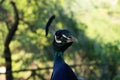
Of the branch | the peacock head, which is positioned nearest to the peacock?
the peacock head

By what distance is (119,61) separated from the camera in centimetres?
810

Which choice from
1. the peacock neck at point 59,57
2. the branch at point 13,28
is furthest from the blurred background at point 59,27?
the peacock neck at point 59,57

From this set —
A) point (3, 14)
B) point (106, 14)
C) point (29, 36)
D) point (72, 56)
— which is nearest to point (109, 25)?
point (106, 14)

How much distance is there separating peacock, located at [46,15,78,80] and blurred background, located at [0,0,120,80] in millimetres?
6227

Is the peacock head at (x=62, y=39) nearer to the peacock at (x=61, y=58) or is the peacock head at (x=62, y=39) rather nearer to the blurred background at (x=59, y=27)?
the peacock at (x=61, y=58)

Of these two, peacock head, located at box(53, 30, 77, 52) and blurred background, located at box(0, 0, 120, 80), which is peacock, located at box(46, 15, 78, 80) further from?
blurred background, located at box(0, 0, 120, 80)

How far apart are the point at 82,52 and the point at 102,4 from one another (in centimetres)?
117

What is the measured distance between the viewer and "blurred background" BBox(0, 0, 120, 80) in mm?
8711

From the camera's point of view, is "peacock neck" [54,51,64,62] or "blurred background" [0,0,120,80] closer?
"peacock neck" [54,51,64,62]

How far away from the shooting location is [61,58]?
2.28 meters

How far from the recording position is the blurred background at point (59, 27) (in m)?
8.71

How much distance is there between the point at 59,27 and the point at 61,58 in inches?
252

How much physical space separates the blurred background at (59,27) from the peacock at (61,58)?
6.23 m

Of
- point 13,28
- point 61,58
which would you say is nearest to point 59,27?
point 13,28
